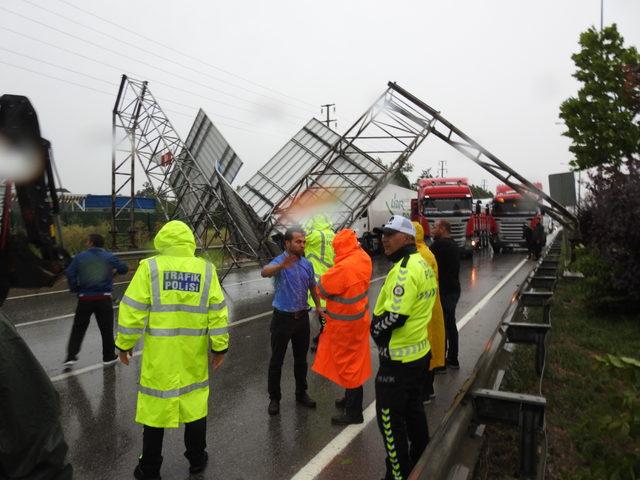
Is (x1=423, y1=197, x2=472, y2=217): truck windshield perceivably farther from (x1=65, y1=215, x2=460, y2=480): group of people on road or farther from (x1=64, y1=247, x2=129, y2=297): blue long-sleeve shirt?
(x1=65, y1=215, x2=460, y2=480): group of people on road

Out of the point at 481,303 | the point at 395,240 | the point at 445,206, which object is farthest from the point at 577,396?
the point at 445,206

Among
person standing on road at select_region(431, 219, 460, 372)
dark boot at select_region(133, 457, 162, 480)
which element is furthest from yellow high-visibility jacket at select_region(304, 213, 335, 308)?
dark boot at select_region(133, 457, 162, 480)

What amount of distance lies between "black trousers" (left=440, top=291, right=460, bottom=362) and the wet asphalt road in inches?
11.0

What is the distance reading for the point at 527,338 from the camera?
4871 mm

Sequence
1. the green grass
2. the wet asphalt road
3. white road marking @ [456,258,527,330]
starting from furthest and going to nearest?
white road marking @ [456,258,527,330] < the wet asphalt road < the green grass

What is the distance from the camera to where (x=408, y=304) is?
124 inches

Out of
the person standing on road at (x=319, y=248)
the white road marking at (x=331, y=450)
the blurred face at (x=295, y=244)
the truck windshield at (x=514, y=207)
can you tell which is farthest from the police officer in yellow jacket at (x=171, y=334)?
the truck windshield at (x=514, y=207)

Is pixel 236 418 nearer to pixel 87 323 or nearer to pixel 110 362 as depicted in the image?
pixel 110 362

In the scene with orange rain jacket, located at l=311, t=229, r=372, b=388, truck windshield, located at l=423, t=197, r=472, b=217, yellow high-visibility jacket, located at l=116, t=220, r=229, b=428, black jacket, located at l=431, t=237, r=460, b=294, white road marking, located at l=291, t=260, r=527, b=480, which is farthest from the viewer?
truck windshield, located at l=423, t=197, r=472, b=217

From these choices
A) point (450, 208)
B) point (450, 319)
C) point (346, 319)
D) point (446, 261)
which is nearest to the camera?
point (346, 319)

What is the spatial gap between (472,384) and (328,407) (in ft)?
7.39

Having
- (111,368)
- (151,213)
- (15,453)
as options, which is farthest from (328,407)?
(151,213)

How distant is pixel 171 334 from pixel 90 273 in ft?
11.9

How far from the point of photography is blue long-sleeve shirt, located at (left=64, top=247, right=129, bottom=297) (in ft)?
20.8
